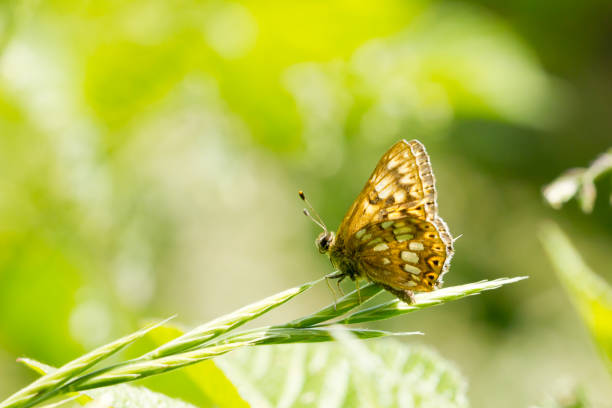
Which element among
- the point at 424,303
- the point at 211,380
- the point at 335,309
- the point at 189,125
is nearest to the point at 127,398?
the point at 211,380

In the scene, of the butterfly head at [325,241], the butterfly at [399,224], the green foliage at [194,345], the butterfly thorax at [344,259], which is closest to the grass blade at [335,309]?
the green foliage at [194,345]

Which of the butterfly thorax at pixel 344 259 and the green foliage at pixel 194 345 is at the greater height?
the butterfly thorax at pixel 344 259

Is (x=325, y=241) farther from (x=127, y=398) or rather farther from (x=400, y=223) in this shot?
(x=127, y=398)

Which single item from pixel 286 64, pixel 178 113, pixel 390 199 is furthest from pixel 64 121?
pixel 390 199

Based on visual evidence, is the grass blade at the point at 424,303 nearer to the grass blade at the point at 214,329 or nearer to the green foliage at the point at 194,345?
the green foliage at the point at 194,345

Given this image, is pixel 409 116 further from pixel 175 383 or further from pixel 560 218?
pixel 560 218

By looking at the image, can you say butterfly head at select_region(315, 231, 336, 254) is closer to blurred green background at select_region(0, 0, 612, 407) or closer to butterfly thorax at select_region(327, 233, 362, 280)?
butterfly thorax at select_region(327, 233, 362, 280)

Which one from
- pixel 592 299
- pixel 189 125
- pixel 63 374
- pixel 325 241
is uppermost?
pixel 189 125

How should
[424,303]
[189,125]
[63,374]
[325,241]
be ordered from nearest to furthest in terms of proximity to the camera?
1. [63,374]
2. [424,303]
3. [325,241]
4. [189,125]
